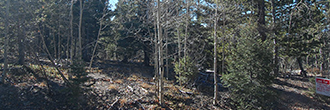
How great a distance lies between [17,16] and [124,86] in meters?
5.39

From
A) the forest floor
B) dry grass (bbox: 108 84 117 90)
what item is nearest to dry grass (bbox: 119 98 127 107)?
the forest floor

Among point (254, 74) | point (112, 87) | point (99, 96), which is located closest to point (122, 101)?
point (99, 96)

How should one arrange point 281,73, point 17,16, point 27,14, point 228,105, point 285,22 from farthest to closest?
1. point 281,73
2. point 285,22
3. point 228,105
4. point 27,14
5. point 17,16

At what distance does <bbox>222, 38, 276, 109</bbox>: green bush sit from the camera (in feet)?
24.9

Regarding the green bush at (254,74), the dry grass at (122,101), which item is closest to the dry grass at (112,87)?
the dry grass at (122,101)

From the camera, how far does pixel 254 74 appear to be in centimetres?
778

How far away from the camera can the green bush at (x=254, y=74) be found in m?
7.59

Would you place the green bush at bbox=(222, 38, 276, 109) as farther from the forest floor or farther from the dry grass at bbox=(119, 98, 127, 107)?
the dry grass at bbox=(119, 98, 127, 107)

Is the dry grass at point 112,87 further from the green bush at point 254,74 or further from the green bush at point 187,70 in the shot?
the green bush at point 254,74

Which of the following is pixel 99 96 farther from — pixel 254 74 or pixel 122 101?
pixel 254 74

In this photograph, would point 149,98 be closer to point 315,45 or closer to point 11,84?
point 11,84

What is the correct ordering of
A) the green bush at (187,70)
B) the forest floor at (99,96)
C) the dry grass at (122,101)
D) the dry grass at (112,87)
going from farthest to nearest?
the green bush at (187,70) → the dry grass at (112,87) → the dry grass at (122,101) → the forest floor at (99,96)

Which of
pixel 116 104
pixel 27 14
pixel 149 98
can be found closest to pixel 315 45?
pixel 149 98

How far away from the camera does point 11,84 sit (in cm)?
757
